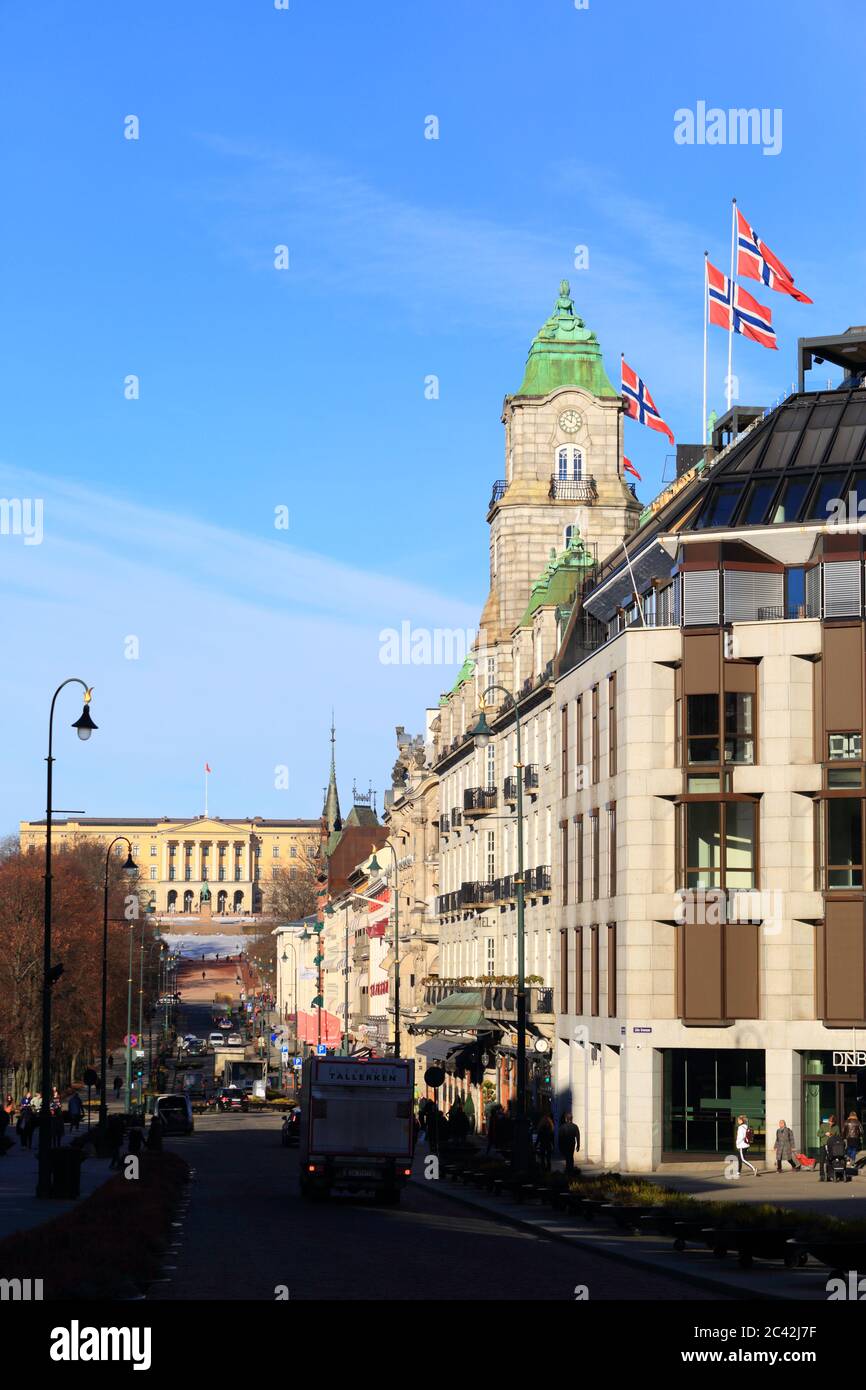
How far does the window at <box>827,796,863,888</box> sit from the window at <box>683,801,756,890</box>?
6.31 feet

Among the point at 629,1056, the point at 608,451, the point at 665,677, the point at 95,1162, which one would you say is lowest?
the point at 95,1162

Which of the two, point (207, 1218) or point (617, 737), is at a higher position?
point (617, 737)

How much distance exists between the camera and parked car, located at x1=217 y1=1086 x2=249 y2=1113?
382 feet

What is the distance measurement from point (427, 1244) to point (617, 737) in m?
26.6

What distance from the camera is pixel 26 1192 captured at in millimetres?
42875

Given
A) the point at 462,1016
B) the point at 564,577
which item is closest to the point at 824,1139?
the point at 462,1016

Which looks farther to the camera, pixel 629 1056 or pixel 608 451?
pixel 608 451

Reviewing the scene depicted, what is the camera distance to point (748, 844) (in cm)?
5244

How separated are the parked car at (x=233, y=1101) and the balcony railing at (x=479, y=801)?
37.1 m

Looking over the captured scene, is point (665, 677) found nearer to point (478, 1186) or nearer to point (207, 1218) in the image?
point (478, 1186)

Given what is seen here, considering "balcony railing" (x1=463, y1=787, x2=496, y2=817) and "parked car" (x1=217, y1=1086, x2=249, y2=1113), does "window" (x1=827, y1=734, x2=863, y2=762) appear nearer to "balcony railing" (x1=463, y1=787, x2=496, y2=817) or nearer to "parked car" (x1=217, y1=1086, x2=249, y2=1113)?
"balcony railing" (x1=463, y1=787, x2=496, y2=817)

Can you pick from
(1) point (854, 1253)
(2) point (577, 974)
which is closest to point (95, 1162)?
(2) point (577, 974)

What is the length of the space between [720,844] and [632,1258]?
25221mm

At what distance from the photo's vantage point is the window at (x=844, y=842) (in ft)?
168
